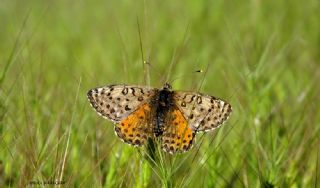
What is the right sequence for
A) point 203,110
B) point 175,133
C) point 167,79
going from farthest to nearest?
point 203,110 → point 175,133 → point 167,79

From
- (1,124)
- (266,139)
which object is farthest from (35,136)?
(266,139)

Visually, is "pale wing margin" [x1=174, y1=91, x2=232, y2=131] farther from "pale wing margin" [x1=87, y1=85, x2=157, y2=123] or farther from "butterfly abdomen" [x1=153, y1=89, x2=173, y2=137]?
"pale wing margin" [x1=87, y1=85, x2=157, y2=123]

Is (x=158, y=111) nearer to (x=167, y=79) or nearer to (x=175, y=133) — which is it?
(x=175, y=133)

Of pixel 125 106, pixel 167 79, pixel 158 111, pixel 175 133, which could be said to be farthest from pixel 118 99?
pixel 167 79

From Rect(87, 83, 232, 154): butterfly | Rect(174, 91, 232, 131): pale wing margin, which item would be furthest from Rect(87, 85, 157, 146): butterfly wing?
Rect(174, 91, 232, 131): pale wing margin

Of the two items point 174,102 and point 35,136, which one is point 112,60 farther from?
point 35,136
